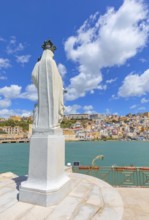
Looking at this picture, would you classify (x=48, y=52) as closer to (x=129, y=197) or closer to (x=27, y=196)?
(x=27, y=196)

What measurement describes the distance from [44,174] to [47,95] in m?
1.56

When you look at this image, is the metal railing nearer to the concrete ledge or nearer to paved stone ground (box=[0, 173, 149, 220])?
paved stone ground (box=[0, 173, 149, 220])

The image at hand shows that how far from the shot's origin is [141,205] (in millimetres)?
4246

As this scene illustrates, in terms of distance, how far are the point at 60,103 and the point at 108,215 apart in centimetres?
233

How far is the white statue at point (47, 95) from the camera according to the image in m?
3.82

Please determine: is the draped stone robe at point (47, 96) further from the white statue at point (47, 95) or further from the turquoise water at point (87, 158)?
the turquoise water at point (87, 158)

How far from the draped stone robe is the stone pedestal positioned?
0.94ft

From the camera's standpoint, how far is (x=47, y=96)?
3857mm

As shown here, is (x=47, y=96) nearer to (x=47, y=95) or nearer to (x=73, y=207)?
(x=47, y=95)

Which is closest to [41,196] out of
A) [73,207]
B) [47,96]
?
[73,207]

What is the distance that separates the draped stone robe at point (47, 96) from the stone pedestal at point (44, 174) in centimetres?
29

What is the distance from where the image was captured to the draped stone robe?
382 centimetres

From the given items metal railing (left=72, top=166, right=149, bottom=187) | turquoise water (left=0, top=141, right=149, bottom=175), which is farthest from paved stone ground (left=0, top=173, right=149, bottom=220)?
turquoise water (left=0, top=141, right=149, bottom=175)

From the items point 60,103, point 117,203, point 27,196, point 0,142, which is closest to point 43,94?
point 60,103
